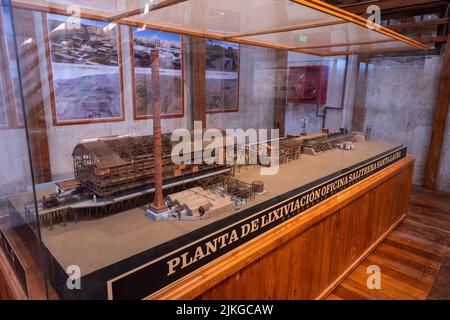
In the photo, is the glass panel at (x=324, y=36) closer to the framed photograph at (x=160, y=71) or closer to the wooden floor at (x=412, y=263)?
the framed photograph at (x=160, y=71)

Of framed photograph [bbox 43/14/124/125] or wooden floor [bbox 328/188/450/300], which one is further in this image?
wooden floor [bbox 328/188/450/300]

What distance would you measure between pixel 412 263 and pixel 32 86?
3.08m

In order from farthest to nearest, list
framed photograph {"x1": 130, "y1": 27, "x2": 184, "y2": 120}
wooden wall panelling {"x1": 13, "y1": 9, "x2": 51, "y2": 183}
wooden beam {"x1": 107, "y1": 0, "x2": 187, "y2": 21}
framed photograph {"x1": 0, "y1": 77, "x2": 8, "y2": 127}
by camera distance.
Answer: framed photograph {"x1": 130, "y1": 27, "x2": 184, "y2": 120} → wooden beam {"x1": 107, "y1": 0, "x2": 187, "y2": 21} → framed photograph {"x1": 0, "y1": 77, "x2": 8, "y2": 127} → wooden wall panelling {"x1": 13, "y1": 9, "x2": 51, "y2": 183}

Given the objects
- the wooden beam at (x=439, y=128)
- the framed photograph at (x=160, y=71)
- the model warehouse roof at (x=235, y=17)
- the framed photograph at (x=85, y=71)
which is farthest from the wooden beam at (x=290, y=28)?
the wooden beam at (x=439, y=128)

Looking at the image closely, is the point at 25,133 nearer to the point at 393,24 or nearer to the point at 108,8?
the point at 108,8

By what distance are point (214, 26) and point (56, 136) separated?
1.22m

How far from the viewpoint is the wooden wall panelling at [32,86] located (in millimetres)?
1024

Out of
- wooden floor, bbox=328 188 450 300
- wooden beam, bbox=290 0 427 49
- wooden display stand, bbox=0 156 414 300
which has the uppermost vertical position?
wooden beam, bbox=290 0 427 49

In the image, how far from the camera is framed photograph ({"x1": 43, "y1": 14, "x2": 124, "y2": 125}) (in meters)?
1.78

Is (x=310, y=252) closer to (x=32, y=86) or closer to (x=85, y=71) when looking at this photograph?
(x=32, y=86)

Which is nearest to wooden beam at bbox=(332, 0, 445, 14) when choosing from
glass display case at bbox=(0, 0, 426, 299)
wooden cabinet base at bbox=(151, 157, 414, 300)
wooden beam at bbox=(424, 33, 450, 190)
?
wooden beam at bbox=(424, 33, 450, 190)

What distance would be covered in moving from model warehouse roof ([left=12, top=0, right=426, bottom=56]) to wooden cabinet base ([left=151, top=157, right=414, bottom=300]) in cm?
109

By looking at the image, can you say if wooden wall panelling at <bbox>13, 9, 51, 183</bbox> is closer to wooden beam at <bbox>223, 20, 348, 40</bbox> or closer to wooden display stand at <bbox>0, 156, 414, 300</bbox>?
wooden display stand at <bbox>0, 156, 414, 300</bbox>

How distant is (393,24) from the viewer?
4262 millimetres
